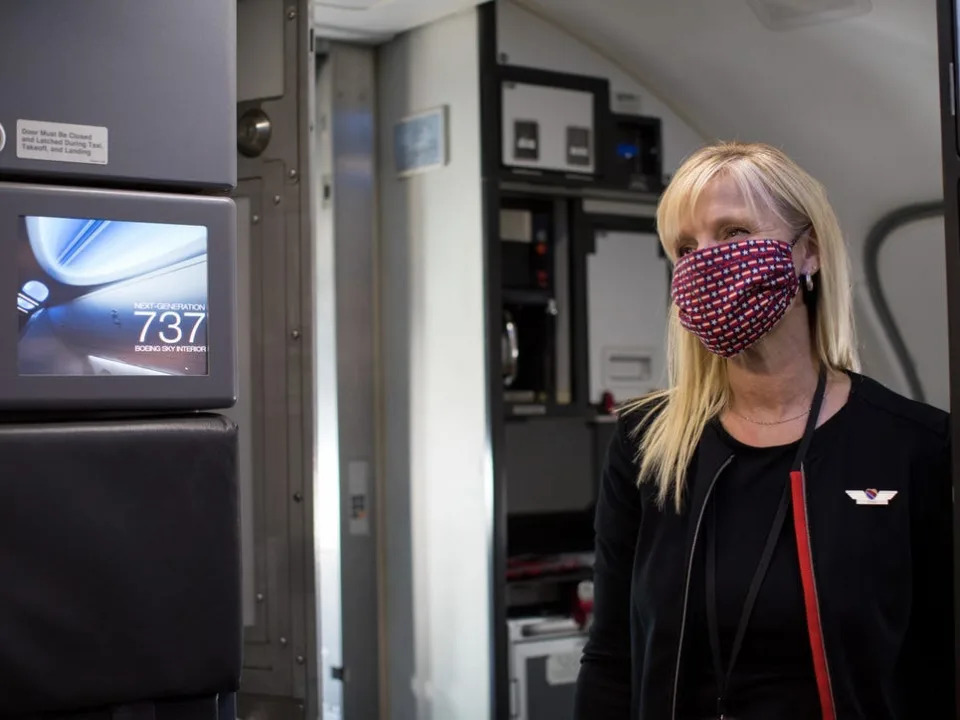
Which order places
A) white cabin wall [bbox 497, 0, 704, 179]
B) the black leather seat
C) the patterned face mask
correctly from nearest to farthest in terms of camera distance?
the black leather seat → the patterned face mask → white cabin wall [bbox 497, 0, 704, 179]

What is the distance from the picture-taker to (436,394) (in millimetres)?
4652

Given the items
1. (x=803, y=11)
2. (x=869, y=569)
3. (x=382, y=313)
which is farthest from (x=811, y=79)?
(x=869, y=569)

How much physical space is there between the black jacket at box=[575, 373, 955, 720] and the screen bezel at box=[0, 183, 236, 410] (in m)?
0.77

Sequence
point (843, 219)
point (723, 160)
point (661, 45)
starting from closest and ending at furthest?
point (723, 160) < point (843, 219) < point (661, 45)

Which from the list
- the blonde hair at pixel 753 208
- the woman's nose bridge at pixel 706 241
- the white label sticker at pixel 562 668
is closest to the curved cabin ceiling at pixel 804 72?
the white label sticker at pixel 562 668

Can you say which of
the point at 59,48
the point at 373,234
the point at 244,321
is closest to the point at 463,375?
the point at 373,234

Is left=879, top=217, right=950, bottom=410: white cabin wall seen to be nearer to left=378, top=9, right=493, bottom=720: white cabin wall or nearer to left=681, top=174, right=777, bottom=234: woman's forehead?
left=378, top=9, right=493, bottom=720: white cabin wall

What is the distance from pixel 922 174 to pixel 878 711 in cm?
253

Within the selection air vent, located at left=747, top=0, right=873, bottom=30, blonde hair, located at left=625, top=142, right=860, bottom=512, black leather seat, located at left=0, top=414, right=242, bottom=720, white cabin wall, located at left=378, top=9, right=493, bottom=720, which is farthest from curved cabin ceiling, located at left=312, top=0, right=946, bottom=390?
→ black leather seat, located at left=0, top=414, right=242, bottom=720

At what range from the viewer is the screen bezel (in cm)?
165

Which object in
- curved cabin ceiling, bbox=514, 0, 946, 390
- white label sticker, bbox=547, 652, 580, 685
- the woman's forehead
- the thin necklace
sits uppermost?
curved cabin ceiling, bbox=514, 0, 946, 390

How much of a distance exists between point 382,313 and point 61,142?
3.24m

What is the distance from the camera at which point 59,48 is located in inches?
67.3

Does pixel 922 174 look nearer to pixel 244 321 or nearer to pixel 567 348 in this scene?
pixel 567 348
